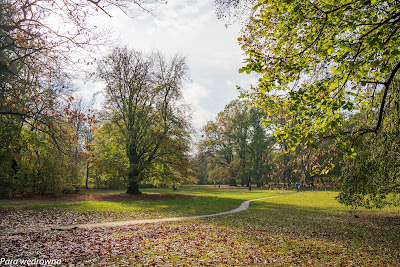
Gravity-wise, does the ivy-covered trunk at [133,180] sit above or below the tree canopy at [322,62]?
below

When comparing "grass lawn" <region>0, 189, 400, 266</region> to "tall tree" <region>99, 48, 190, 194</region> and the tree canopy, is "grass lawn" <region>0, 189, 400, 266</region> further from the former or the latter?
"tall tree" <region>99, 48, 190, 194</region>

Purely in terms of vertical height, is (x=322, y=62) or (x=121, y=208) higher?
(x=322, y=62)

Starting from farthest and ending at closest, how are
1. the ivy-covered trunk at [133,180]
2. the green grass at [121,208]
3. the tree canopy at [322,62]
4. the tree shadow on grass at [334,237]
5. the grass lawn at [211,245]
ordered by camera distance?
the ivy-covered trunk at [133,180] < the green grass at [121,208] < the tree shadow on grass at [334,237] < the grass lawn at [211,245] < the tree canopy at [322,62]

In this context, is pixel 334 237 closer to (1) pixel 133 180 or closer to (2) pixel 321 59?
(2) pixel 321 59

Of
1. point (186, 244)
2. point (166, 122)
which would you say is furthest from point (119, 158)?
point (186, 244)

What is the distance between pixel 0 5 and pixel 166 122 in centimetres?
1862

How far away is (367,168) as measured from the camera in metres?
10.4

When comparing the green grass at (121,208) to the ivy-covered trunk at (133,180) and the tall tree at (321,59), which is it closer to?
the ivy-covered trunk at (133,180)

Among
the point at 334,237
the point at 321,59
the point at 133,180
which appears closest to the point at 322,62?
the point at 321,59

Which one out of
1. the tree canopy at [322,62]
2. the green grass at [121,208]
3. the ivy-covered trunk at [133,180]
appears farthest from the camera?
the ivy-covered trunk at [133,180]

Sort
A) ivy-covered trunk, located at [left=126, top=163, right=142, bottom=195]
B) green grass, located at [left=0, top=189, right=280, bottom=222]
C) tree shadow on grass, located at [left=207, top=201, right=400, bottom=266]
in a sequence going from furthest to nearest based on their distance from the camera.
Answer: ivy-covered trunk, located at [left=126, top=163, right=142, bottom=195]
green grass, located at [left=0, top=189, right=280, bottom=222]
tree shadow on grass, located at [left=207, top=201, right=400, bottom=266]

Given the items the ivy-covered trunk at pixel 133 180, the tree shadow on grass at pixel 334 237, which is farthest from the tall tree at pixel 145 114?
the tree shadow on grass at pixel 334 237

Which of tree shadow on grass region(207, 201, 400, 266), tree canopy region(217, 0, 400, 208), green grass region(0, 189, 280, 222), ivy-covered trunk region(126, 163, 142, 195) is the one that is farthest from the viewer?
ivy-covered trunk region(126, 163, 142, 195)

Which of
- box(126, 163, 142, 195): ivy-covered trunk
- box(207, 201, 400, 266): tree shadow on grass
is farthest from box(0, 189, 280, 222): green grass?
box(207, 201, 400, 266): tree shadow on grass
